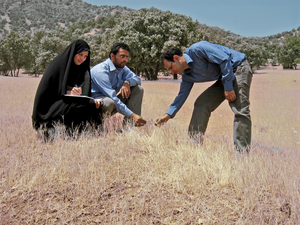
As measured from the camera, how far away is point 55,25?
318 ft

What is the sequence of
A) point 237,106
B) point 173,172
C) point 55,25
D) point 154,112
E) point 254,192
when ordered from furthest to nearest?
point 55,25, point 154,112, point 237,106, point 173,172, point 254,192

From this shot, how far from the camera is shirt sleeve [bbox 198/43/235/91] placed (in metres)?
3.51

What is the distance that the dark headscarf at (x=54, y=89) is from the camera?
3.95 m

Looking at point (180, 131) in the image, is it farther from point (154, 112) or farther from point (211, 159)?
point (154, 112)

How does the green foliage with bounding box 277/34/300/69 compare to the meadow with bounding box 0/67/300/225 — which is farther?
the green foliage with bounding box 277/34/300/69

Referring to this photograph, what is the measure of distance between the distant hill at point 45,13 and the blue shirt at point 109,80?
96593mm

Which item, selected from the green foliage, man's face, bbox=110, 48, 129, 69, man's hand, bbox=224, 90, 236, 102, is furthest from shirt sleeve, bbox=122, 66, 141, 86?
the green foliage

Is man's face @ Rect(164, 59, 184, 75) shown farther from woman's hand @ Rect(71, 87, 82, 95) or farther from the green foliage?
the green foliage

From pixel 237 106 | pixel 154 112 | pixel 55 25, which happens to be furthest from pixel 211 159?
pixel 55 25

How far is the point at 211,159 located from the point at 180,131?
4.27 ft

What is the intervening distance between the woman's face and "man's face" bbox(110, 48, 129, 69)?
1.70ft

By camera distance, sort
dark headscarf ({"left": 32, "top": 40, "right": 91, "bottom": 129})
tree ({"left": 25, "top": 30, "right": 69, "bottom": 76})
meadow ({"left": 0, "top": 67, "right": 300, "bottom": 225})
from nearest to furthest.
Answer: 1. meadow ({"left": 0, "top": 67, "right": 300, "bottom": 225})
2. dark headscarf ({"left": 32, "top": 40, "right": 91, "bottom": 129})
3. tree ({"left": 25, "top": 30, "right": 69, "bottom": 76})

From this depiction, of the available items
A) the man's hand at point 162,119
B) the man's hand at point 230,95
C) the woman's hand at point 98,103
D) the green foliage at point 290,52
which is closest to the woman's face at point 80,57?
the woman's hand at point 98,103

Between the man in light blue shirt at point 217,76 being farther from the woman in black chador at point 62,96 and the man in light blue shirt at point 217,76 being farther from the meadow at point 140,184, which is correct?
the woman in black chador at point 62,96
